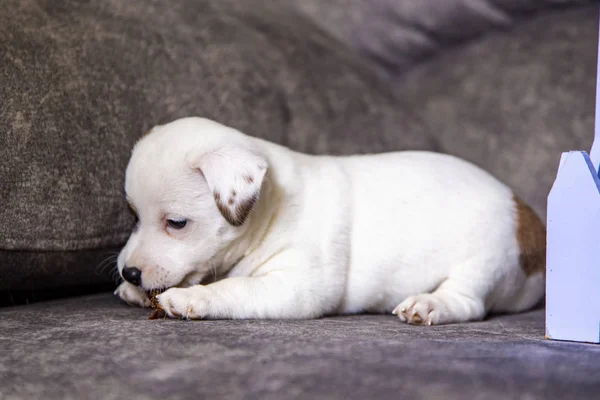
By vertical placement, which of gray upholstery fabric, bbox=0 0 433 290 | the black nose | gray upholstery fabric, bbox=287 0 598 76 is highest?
gray upholstery fabric, bbox=287 0 598 76

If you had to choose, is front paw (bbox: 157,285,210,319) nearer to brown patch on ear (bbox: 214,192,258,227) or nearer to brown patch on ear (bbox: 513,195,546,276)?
brown patch on ear (bbox: 214,192,258,227)

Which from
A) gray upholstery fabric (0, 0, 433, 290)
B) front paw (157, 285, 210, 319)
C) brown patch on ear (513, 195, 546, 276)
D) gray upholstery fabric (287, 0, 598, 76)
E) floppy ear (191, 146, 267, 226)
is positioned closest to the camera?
front paw (157, 285, 210, 319)

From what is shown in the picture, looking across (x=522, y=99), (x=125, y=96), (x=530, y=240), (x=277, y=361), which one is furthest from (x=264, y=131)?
(x=277, y=361)

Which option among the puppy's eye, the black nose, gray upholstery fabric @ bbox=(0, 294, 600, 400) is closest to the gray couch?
gray upholstery fabric @ bbox=(0, 294, 600, 400)

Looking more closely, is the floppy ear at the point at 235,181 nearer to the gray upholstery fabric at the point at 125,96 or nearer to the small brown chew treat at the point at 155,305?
the small brown chew treat at the point at 155,305

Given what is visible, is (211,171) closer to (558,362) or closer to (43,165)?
(43,165)

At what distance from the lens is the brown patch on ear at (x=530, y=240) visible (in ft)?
8.46

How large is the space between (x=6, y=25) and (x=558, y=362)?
73.4 inches

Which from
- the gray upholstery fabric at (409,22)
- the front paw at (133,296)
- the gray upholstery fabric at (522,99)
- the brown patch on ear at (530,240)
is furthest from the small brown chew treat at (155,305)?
the gray upholstery fabric at (409,22)

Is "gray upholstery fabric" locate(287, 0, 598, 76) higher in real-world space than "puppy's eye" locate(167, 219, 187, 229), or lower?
higher

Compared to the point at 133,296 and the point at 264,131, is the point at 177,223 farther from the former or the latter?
the point at 264,131

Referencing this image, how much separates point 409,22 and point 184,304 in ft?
7.22

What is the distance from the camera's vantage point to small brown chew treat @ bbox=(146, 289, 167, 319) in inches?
80.4

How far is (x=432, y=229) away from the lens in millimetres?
2535
